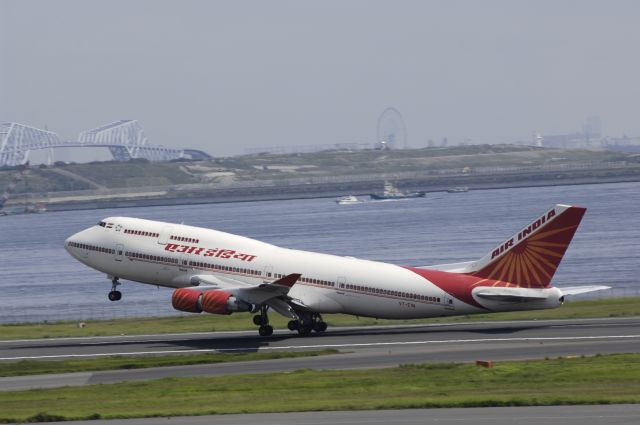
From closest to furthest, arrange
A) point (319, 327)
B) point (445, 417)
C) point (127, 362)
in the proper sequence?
1. point (445, 417)
2. point (127, 362)
3. point (319, 327)

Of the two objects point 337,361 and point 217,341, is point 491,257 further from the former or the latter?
point 217,341

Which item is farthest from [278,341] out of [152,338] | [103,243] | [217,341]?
[103,243]

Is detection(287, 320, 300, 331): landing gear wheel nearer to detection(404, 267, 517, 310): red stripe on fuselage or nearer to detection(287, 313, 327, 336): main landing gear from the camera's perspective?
detection(287, 313, 327, 336): main landing gear

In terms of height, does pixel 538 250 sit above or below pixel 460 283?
above

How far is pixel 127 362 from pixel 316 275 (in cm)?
1285

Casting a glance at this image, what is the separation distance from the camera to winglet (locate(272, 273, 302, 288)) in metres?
60.0

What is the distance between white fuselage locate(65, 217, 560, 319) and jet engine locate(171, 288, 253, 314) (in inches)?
137

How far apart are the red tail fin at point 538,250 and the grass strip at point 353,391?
9.86m

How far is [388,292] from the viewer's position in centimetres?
6100

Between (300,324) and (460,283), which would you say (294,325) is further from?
(460,283)

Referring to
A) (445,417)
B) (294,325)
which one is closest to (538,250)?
(294,325)

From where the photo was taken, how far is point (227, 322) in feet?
257

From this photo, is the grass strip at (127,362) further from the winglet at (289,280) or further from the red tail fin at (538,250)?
the red tail fin at (538,250)

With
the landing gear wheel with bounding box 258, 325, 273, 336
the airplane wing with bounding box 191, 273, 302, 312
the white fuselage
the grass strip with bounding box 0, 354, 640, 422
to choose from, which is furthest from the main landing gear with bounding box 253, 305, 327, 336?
the grass strip with bounding box 0, 354, 640, 422
